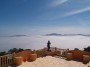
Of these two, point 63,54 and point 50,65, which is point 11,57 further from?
point 63,54

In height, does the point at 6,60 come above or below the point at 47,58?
above

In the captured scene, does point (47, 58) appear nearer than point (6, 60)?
No

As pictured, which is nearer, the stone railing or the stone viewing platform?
the stone railing

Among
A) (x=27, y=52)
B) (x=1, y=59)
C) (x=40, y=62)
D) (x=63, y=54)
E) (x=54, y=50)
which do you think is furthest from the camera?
(x=54, y=50)

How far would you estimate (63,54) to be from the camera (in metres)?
16.7

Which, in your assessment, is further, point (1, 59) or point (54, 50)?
point (54, 50)

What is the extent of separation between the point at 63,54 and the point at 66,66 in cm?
418

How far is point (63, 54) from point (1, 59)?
23.2 ft

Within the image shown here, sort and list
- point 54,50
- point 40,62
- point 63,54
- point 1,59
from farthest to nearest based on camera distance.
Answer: point 54,50, point 63,54, point 40,62, point 1,59

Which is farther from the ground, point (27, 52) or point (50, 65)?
point (27, 52)

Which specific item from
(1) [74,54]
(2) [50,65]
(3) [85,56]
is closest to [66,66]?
(2) [50,65]

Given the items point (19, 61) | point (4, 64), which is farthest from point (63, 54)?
point (4, 64)

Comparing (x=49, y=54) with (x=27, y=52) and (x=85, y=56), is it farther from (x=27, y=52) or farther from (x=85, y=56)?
(x=85, y=56)

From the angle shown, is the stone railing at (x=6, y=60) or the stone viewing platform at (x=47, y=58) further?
the stone viewing platform at (x=47, y=58)
